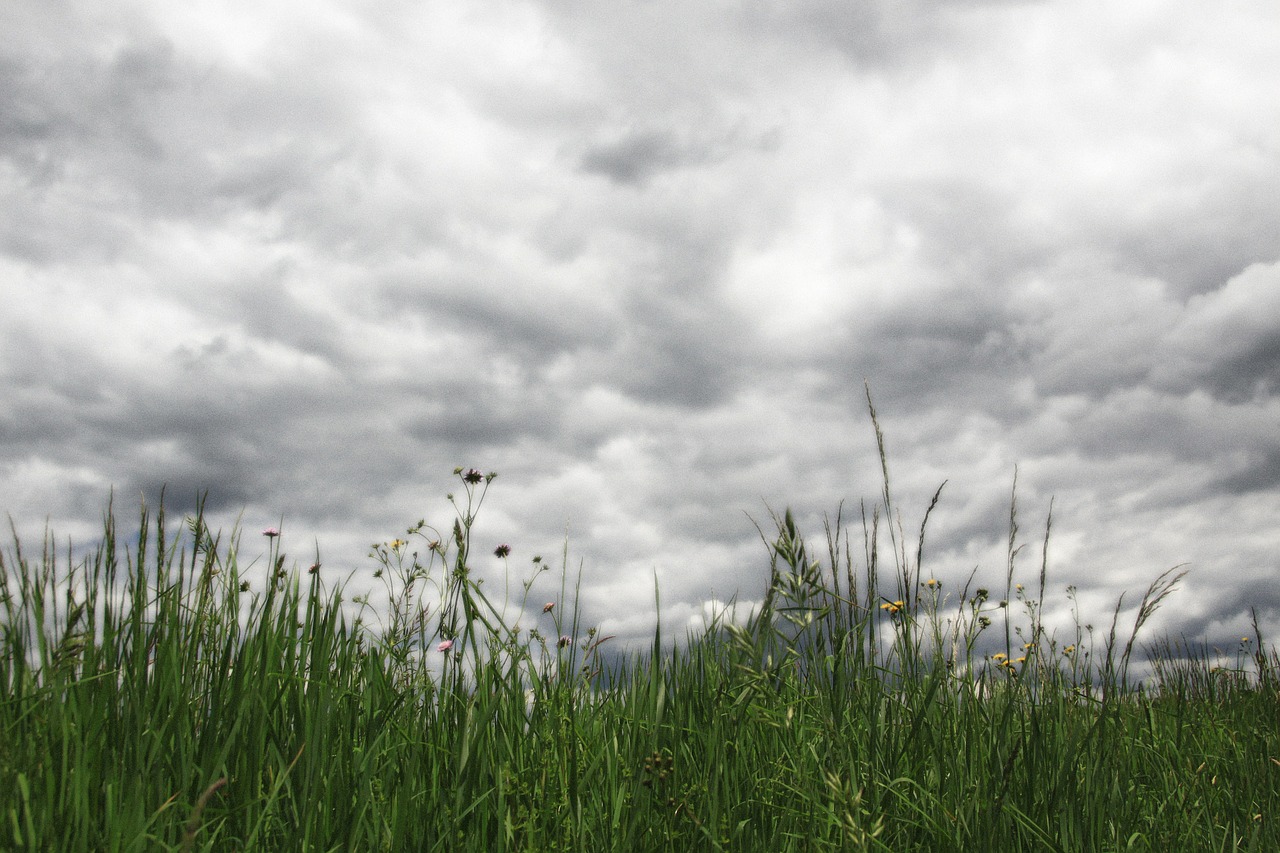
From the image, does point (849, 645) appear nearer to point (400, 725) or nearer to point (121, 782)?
point (400, 725)

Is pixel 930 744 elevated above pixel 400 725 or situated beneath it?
situated beneath

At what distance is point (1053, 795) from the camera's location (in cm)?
250

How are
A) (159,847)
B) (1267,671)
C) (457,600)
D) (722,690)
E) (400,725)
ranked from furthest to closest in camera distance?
(1267,671)
(457,600)
(400,725)
(722,690)
(159,847)

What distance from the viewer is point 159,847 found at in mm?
1869

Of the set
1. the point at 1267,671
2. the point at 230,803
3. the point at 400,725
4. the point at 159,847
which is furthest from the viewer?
the point at 1267,671

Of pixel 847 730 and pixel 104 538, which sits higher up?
pixel 104 538

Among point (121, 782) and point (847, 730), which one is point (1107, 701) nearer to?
point (847, 730)

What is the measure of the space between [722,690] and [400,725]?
1044 mm

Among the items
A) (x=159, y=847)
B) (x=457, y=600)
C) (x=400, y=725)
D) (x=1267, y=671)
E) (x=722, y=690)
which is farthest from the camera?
(x=1267, y=671)

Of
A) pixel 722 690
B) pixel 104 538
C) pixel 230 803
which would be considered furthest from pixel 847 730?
pixel 104 538

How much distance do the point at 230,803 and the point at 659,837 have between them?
1.13 metres

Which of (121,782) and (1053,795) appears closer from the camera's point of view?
(121,782)

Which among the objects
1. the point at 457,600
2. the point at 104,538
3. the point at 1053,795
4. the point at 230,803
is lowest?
the point at 1053,795

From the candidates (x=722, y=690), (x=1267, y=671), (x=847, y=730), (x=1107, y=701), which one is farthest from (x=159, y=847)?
(x=1267, y=671)
